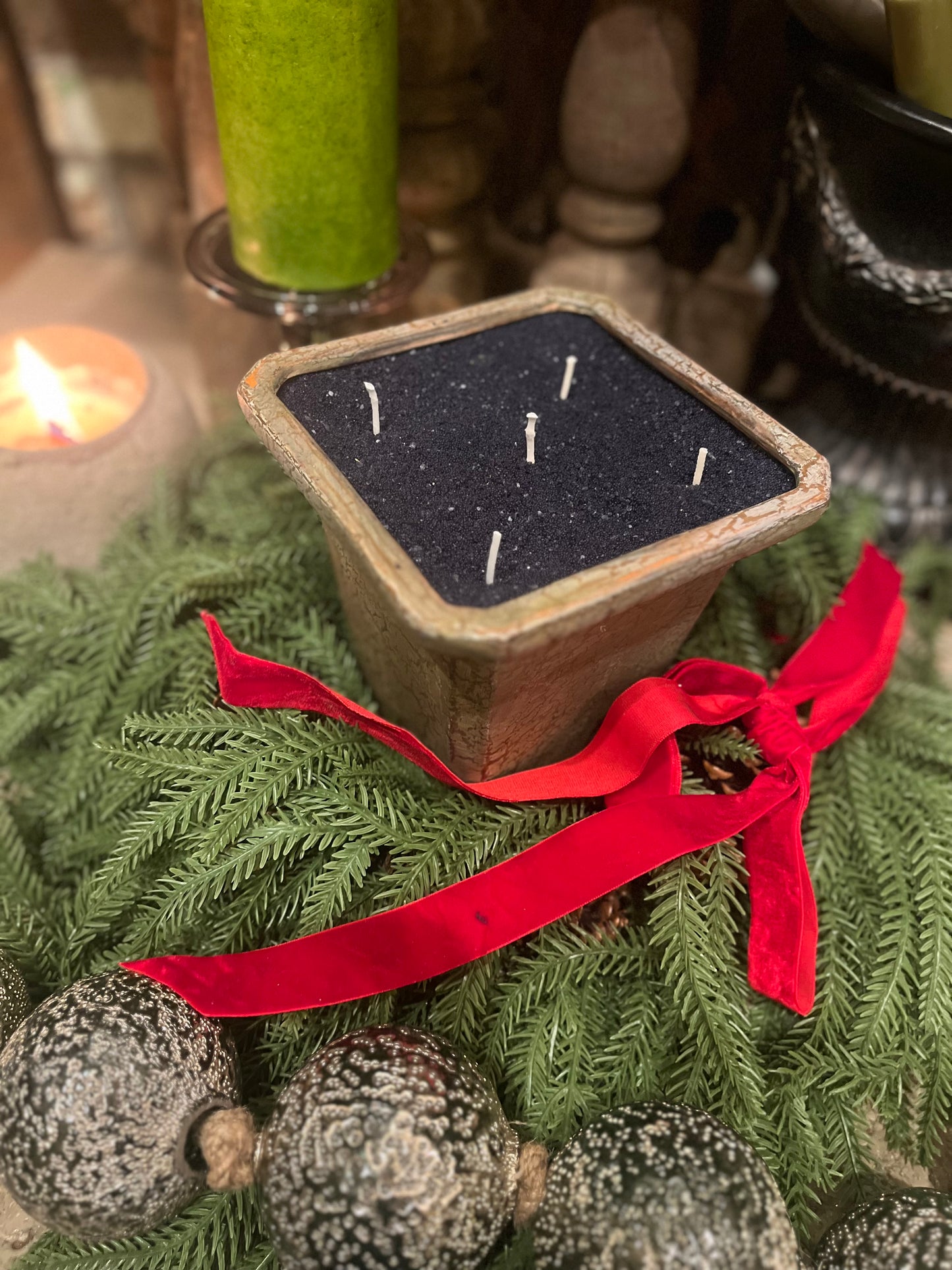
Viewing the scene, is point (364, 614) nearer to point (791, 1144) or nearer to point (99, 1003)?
point (99, 1003)

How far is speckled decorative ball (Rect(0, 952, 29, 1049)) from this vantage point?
59 centimetres

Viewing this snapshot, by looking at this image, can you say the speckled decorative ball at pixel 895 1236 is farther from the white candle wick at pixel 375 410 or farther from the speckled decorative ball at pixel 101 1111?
the white candle wick at pixel 375 410

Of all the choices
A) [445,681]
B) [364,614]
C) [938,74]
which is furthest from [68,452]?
[938,74]

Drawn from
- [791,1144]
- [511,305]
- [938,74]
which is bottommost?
[791,1144]

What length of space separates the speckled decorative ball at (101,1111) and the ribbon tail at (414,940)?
Result: 4 cm

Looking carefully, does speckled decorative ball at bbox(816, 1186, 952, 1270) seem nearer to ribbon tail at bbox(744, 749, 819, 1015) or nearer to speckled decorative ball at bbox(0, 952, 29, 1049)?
ribbon tail at bbox(744, 749, 819, 1015)

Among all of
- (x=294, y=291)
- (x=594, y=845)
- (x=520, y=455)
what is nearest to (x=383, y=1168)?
(x=594, y=845)

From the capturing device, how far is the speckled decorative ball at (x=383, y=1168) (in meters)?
0.48

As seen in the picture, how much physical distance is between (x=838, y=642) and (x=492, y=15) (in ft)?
2.60

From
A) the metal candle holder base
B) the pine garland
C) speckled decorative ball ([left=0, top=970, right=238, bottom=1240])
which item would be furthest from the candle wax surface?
speckled decorative ball ([left=0, top=970, right=238, bottom=1240])

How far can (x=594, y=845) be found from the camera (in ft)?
2.04

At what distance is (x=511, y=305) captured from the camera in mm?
740

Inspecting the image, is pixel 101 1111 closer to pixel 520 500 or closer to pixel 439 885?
pixel 439 885

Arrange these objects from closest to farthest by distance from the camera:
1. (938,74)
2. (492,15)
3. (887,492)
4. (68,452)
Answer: (938,74), (68,452), (492,15), (887,492)
